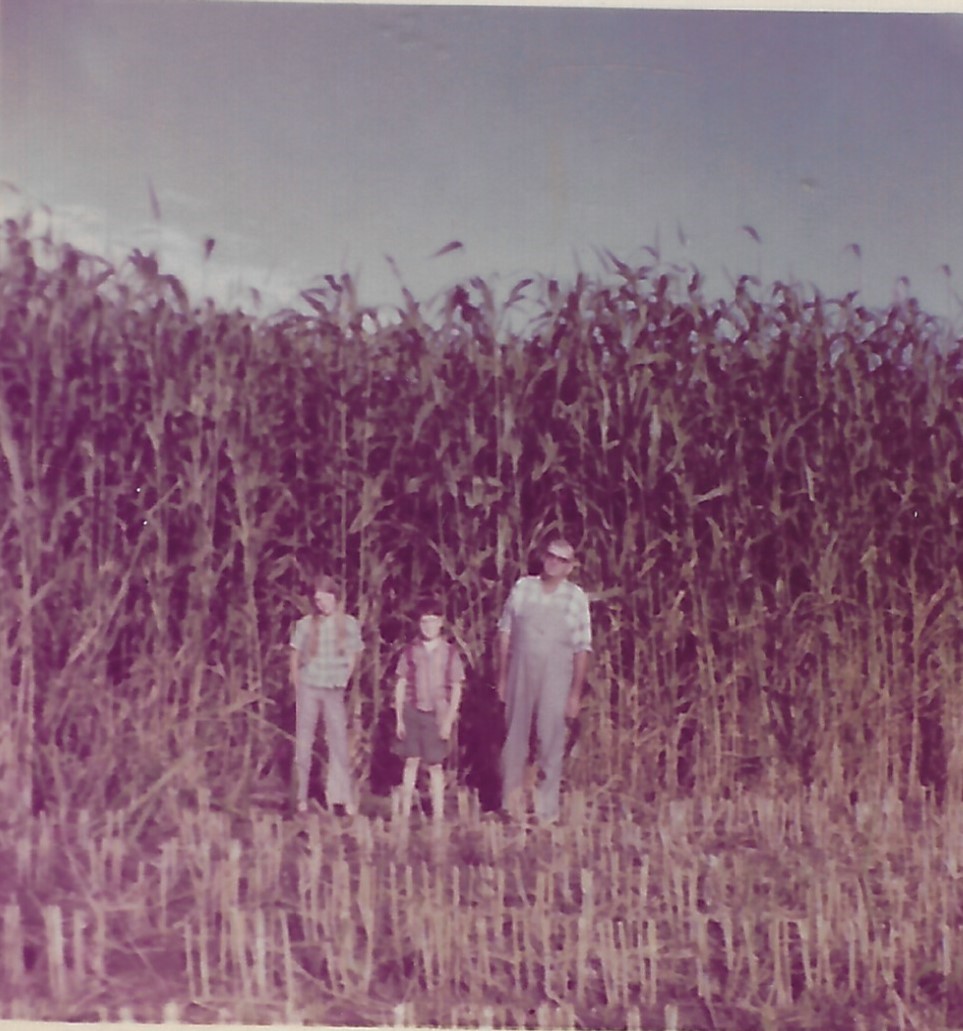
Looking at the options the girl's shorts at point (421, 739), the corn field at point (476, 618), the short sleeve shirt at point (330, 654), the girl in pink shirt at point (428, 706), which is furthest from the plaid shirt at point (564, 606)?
the short sleeve shirt at point (330, 654)

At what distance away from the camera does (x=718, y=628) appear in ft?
13.9

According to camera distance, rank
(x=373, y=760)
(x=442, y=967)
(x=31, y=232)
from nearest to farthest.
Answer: (x=442, y=967) → (x=31, y=232) → (x=373, y=760)

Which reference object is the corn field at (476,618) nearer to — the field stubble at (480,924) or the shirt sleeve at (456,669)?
the field stubble at (480,924)

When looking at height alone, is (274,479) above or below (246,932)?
above

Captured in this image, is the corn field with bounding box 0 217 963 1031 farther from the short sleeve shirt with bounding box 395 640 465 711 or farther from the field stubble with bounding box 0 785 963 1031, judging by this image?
the short sleeve shirt with bounding box 395 640 465 711

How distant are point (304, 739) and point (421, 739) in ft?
1.40

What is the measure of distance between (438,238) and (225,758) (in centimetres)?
202

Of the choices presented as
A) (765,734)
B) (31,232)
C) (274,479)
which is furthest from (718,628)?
(31,232)

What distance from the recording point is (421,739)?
13.1ft

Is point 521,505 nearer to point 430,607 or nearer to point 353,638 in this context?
point 430,607

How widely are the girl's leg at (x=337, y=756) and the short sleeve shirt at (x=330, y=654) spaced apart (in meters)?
0.05

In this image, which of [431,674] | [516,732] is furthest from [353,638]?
[516,732]

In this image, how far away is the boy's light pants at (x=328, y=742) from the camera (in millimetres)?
3988

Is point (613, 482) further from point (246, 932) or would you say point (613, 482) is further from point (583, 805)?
point (246, 932)
